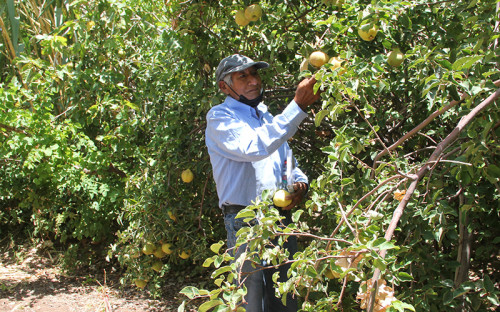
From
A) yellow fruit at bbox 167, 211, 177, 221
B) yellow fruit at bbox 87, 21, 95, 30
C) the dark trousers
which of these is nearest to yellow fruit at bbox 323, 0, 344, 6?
the dark trousers

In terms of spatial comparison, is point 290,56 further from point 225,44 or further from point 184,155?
point 184,155

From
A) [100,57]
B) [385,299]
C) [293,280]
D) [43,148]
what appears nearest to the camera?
[385,299]

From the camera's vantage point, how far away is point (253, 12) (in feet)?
9.06

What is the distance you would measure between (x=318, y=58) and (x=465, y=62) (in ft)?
2.62

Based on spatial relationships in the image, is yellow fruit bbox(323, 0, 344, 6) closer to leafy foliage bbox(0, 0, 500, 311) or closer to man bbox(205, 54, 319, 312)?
leafy foliage bbox(0, 0, 500, 311)

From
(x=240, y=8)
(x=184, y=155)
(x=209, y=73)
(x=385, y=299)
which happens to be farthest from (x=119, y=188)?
(x=385, y=299)

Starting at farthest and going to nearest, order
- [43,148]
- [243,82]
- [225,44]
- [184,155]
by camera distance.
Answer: [43,148]
[184,155]
[225,44]
[243,82]

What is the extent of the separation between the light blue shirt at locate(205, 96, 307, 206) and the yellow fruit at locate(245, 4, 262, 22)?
509 millimetres

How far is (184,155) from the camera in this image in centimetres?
352

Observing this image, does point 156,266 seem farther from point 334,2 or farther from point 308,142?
point 334,2

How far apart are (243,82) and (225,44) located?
2.42ft

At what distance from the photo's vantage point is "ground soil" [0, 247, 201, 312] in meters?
4.00

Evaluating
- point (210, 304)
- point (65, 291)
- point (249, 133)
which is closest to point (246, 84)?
point (249, 133)

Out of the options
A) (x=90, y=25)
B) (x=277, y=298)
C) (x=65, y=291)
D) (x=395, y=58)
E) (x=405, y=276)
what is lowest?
(x=65, y=291)
